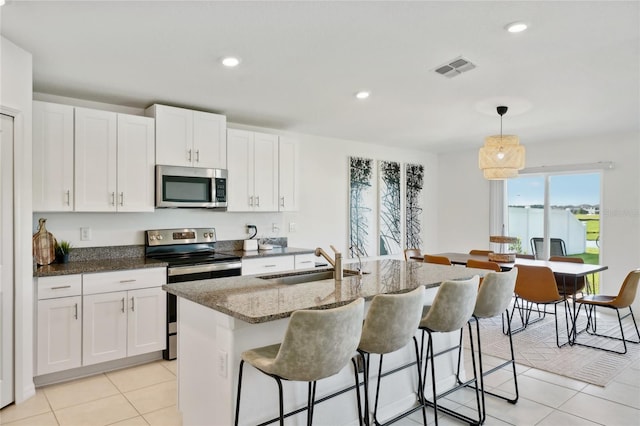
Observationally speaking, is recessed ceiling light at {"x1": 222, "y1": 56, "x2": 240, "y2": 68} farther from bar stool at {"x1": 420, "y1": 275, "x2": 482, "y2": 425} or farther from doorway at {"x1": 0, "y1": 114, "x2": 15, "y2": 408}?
bar stool at {"x1": 420, "y1": 275, "x2": 482, "y2": 425}

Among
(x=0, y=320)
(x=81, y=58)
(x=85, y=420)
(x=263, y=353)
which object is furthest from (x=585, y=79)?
(x=0, y=320)

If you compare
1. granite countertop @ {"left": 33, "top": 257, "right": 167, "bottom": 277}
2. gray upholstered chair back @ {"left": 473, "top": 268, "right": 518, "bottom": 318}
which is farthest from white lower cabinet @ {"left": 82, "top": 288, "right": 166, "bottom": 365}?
gray upholstered chair back @ {"left": 473, "top": 268, "right": 518, "bottom": 318}

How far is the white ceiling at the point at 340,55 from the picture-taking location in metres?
2.25

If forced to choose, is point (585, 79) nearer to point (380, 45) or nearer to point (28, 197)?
point (380, 45)

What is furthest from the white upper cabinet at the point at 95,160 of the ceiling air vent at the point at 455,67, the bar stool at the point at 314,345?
the ceiling air vent at the point at 455,67

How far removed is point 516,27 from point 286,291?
6.62 feet

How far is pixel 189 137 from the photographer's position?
13.4ft

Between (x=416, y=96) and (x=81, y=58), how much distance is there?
8.99 ft

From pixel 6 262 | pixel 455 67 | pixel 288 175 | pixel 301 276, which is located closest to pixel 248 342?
pixel 301 276

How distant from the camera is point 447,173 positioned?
24.0 ft

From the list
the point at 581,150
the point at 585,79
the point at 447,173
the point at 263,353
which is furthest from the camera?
the point at 447,173

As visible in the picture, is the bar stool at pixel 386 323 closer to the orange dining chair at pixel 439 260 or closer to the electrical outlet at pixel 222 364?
the electrical outlet at pixel 222 364

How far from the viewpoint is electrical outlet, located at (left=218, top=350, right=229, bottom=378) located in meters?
1.97

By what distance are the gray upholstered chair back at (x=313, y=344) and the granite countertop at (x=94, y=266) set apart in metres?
2.24
